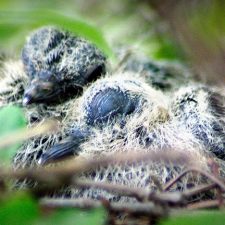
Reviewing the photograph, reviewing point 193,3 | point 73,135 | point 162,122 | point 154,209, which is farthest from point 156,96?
point 193,3

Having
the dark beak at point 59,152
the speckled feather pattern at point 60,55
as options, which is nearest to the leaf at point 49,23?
the speckled feather pattern at point 60,55

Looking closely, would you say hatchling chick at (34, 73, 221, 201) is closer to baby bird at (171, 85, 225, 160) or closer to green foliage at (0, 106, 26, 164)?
baby bird at (171, 85, 225, 160)

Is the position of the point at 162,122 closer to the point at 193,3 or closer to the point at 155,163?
the point at 155,163

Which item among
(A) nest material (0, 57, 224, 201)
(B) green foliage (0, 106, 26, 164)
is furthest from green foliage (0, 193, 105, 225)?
(A) nest material (0, 57, 224, 201)

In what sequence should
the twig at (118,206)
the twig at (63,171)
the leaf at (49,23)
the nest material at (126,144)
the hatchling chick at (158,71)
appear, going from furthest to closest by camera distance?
the hatchling chick at (158,71)
the leaf at (49,23)
the nest material at (126,144)
the twig at (118,206)
the twig at (63,171)

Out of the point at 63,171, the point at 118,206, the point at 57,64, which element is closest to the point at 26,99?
the point at 57,64

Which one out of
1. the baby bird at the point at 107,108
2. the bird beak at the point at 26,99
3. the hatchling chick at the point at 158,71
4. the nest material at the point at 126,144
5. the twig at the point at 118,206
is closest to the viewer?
the twig at the point at 118,206

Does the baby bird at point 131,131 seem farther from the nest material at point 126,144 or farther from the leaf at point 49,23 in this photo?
the leaf at point 49,23
